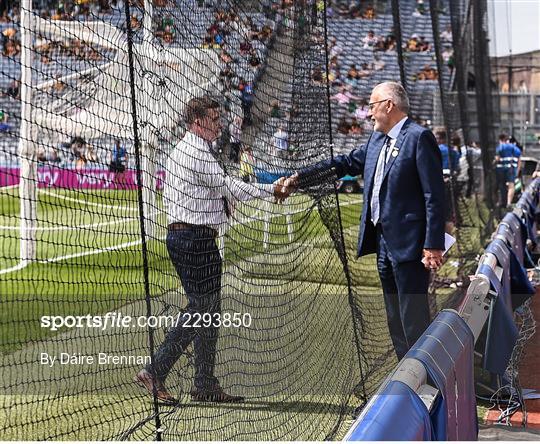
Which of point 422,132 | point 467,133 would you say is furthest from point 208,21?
point 467,133

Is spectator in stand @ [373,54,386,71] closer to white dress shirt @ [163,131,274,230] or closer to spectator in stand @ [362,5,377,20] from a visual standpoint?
spectator in stand @ [362,5,377,20]

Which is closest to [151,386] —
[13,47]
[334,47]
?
[13,47]

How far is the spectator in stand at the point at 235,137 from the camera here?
21.7 feet

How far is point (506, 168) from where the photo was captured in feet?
68.5

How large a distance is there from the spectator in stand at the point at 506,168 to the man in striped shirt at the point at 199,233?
13.6 meters

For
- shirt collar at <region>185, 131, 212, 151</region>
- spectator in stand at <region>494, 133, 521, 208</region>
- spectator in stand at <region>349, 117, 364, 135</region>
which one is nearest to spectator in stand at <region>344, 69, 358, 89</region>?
spectator in stand at <region>349, 117, 364, 135</region>

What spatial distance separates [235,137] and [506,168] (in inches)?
590

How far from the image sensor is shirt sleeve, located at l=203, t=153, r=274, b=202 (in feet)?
19.8

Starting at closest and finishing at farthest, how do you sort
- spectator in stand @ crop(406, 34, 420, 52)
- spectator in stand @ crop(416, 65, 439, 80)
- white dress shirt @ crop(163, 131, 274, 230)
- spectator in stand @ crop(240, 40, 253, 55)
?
white dress shirt @ crop(163, 131, 274, 230)
spectator in stand @ crop(240, 40, 253, 55)
spectator in stand @ crop(416, 65, 439, 80)
spectator in stand @ crop(406, 34, 420, 52)

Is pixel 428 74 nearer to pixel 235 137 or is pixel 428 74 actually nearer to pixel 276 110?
pixel 276 110

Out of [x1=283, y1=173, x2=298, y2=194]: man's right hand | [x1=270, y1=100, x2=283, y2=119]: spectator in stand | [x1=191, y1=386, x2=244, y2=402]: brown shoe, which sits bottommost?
[x1=191, y1=386, x2=244, y2=402]: brown shoe

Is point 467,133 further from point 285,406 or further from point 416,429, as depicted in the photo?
point 416,429

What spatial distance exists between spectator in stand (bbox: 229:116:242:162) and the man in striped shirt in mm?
445

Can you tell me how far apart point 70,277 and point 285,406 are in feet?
18.7
